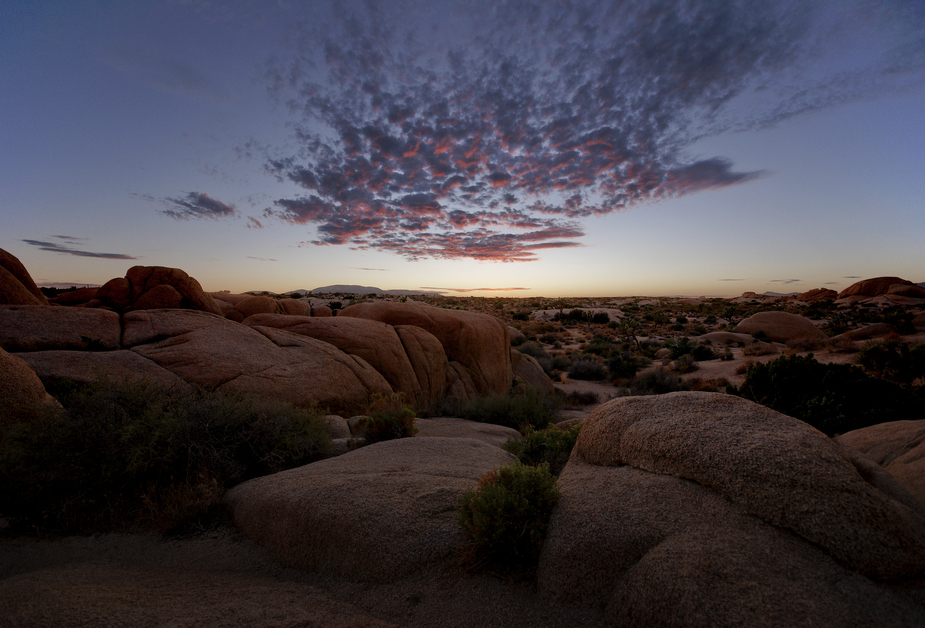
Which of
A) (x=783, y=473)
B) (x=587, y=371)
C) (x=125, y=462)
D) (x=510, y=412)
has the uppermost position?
(x=783, y=473)

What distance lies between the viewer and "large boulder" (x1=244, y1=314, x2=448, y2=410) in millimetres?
13428

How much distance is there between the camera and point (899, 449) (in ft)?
17.3

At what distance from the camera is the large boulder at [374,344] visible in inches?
529

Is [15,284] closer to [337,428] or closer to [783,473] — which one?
[337,428]

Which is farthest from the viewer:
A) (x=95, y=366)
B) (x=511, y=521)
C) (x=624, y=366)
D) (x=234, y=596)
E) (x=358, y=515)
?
(x=624, y=366)

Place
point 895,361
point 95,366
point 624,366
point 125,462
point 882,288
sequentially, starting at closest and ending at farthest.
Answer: point 125,462 → point 95,366 → point 895,361 → point 624,366 → point 882,288

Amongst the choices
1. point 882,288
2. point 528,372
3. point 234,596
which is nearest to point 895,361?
point 528,372

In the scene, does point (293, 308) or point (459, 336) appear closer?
point (459, 336)

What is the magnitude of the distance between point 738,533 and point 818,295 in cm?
7494

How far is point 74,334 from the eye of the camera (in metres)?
9.52

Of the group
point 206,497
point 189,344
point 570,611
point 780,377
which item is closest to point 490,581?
point 570,611

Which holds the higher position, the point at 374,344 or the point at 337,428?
the point at 374,344

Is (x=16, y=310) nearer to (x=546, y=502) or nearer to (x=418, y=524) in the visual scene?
(x=418, y=524)

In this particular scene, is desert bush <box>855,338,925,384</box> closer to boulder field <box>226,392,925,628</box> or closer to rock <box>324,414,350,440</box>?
boulder field <box>226,392,925,628</box>
